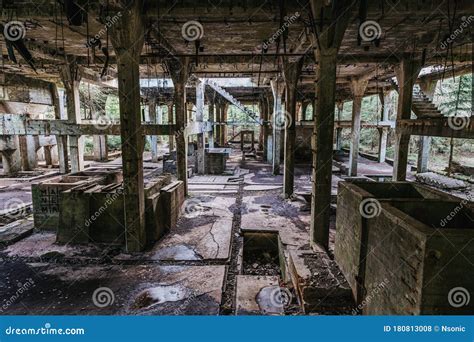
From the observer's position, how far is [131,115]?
640 centimetres

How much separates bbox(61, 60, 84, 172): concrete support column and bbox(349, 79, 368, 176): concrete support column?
13068 mm

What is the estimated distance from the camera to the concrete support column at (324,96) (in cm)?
568

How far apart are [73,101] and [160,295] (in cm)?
1062

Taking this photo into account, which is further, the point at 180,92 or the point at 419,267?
the point at 180,92

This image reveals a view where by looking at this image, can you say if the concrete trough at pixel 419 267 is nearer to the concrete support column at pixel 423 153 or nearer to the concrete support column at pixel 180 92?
the concrete support column at pixel 180 92

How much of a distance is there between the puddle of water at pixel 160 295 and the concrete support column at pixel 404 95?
9220 millimetres

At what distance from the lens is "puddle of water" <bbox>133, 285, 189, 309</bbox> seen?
16.0ft

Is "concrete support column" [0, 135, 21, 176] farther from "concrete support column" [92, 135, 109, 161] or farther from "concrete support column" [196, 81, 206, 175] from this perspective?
Result: "concrete support column" [196, 81, 206, 175]

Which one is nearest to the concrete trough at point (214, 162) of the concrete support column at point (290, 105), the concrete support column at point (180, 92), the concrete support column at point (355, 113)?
the concrete support column at point (180, 92)

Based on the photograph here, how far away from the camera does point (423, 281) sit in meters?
2.73

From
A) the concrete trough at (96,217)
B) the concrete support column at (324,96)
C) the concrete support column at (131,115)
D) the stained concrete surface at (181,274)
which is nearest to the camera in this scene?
the stained concrete surface at (181,274)

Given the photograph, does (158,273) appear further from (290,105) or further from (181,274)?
(290,105)

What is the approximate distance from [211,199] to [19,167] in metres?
12.9

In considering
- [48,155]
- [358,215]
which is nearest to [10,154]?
[48,155]
